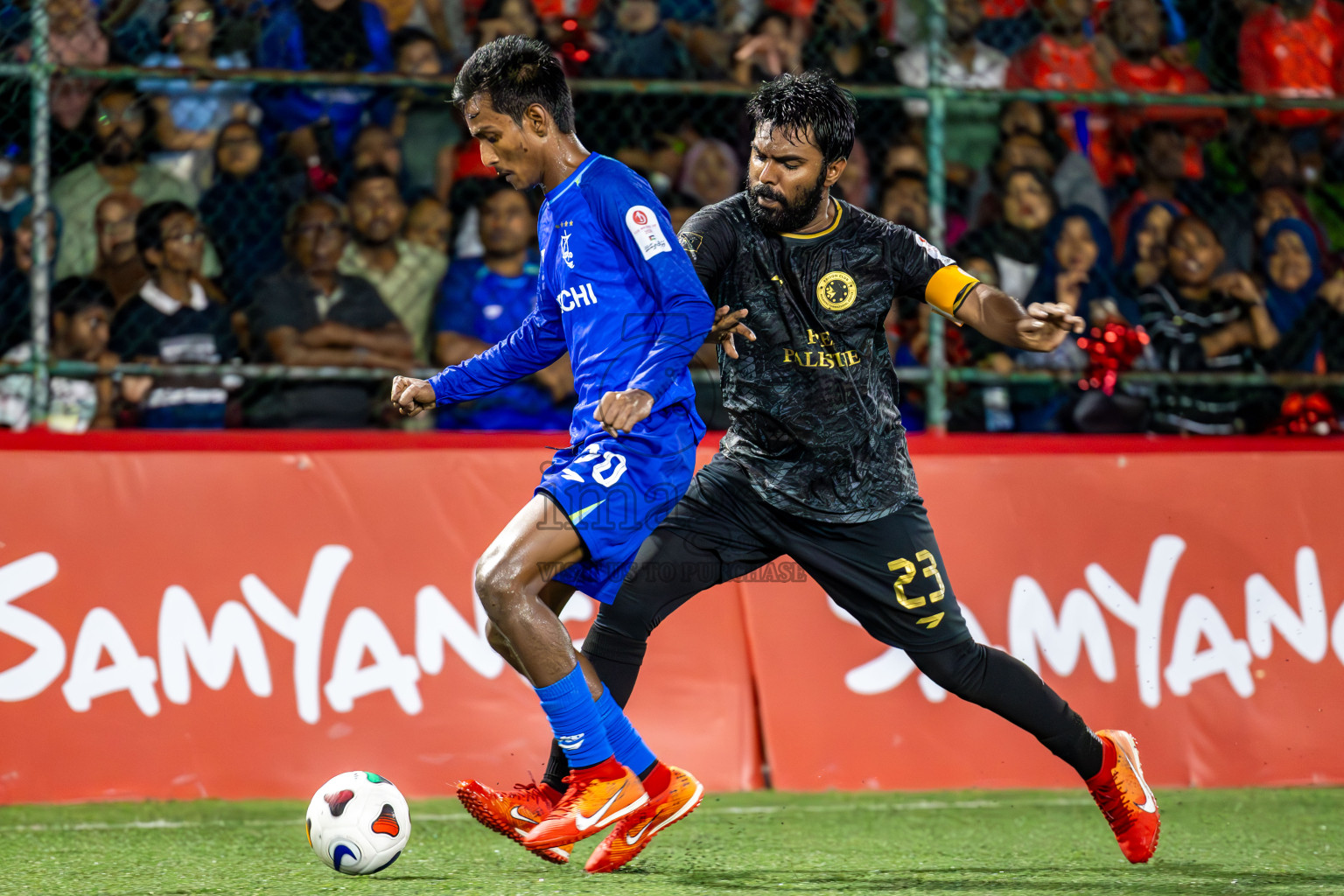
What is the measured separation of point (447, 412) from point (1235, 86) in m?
4.00

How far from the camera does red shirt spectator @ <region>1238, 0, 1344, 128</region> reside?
654cm

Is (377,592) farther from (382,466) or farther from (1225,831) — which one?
(1225,831)

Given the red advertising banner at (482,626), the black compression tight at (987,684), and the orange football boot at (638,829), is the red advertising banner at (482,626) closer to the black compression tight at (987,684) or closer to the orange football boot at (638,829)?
the black compression tight at (987,684)

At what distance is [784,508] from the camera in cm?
363

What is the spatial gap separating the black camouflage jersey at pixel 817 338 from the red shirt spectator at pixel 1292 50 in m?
3.79

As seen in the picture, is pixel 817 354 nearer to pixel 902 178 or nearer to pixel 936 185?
pixel 936 185

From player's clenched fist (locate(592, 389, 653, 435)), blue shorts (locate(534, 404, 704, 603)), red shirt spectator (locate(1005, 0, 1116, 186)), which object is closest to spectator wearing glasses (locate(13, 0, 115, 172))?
blue shorts (locate(534, 404, 704, 603))

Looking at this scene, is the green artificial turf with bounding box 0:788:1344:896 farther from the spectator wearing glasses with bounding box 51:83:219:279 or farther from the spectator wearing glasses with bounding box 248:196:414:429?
the spectator wearing glasses with bounding box 51:83:219:279

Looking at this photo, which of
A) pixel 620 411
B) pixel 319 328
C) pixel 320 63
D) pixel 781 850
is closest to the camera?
pixel 620 411

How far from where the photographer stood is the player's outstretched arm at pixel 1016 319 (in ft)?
10.6

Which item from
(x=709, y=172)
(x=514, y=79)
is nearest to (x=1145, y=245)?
(x=709, y=172)

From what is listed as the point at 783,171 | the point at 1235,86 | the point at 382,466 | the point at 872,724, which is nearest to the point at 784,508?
the point at 783,171

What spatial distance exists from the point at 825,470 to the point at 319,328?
2815 millimetres

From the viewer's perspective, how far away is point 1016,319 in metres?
3.32
